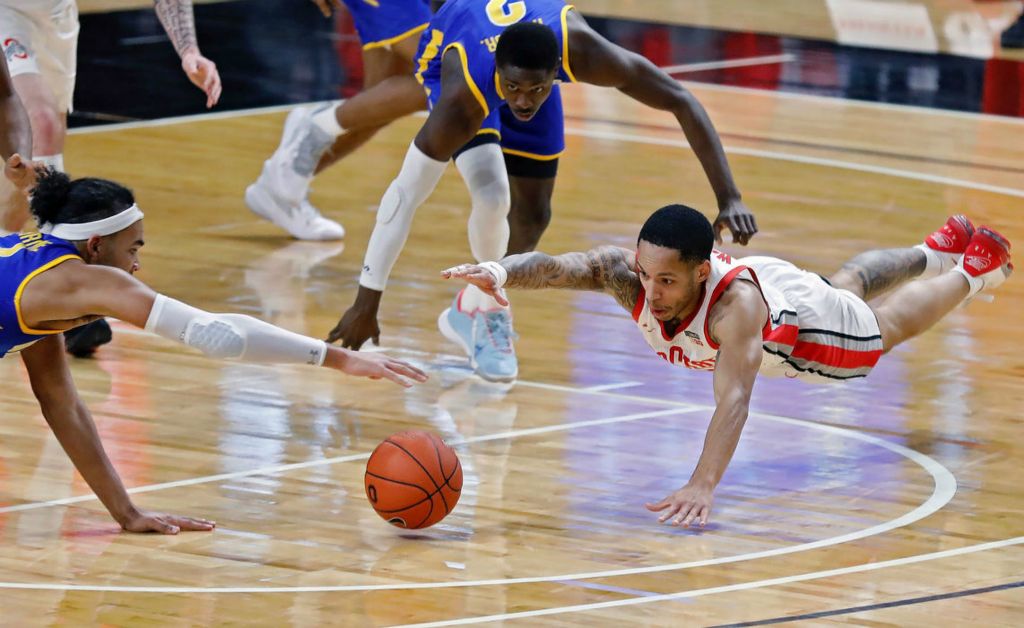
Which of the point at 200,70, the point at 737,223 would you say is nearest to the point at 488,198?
the point at 737,223

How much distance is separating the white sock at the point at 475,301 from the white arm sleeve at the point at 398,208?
1.68 feet

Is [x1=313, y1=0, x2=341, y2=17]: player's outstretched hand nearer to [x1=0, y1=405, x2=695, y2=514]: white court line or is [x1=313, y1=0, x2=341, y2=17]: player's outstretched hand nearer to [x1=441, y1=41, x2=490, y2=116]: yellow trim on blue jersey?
[x1=441, y1=41, x2=490, y2=116]: yellow trim on blue jersey

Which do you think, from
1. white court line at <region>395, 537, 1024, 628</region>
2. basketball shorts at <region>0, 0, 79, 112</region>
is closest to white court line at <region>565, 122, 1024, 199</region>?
basketball shorts at <region>0, 0, 79, 112</region>

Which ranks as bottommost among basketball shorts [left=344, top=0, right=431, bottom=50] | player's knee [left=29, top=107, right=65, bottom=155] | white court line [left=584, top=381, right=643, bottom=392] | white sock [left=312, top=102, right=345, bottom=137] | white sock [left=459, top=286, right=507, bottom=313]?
white court line [left=584, top=381, right=643, bottom=392]

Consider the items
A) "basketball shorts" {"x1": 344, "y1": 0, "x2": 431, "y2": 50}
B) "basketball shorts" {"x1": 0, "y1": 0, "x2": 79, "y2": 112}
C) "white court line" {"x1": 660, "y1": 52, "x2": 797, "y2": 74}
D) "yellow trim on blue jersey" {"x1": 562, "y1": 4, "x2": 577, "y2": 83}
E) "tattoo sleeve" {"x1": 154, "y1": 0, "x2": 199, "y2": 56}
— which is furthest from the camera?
"white court line" {"x1": 660, "y1": 52, "x2": 797, "y2": 74}

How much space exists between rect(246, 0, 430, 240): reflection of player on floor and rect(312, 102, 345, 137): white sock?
0.26ft

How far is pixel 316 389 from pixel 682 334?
1873 millimetres

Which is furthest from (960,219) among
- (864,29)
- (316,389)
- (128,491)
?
(864,29)

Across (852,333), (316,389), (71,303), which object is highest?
(71,303)

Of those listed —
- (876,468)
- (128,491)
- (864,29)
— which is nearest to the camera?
(128,491)

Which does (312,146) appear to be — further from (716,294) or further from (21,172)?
(716,294)

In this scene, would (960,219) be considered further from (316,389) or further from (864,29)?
(864,29)

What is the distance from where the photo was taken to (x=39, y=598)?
191 inches

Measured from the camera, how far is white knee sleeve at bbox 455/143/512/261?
732 cm
